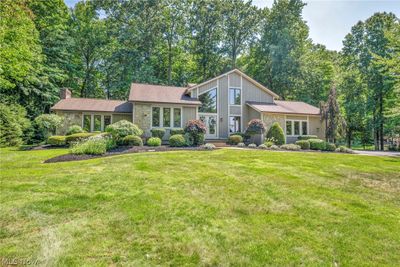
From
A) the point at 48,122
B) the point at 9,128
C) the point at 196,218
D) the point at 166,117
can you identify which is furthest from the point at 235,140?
the point at 9,128

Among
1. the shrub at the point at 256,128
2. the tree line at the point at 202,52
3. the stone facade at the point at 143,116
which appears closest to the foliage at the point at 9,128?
the tree line at the point at 202,52

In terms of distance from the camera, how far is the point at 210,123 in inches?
828

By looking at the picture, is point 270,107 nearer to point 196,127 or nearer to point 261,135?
point 261,135

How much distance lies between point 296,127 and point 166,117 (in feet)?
39.2

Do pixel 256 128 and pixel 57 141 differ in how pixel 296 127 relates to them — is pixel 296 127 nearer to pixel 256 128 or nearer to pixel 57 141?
pixel 256 128

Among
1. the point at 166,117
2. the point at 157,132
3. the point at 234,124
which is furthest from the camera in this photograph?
the point at 234,124

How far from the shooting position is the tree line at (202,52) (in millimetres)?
26078

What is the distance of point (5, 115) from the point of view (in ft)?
56.2

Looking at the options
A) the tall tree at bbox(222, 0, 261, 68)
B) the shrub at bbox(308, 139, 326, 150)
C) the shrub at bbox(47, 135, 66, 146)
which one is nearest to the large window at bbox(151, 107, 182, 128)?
the shrub at bbox(47, 135, 66, 146)

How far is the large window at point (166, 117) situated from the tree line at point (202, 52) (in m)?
12.2

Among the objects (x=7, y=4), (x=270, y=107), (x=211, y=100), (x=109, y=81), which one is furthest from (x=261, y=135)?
(x=109, y=81)

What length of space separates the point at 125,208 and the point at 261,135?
16.0 metres

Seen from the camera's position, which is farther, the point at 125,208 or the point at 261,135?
the point at 261,135

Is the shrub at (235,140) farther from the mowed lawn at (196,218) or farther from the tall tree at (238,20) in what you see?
the tall tree at (238,20)
